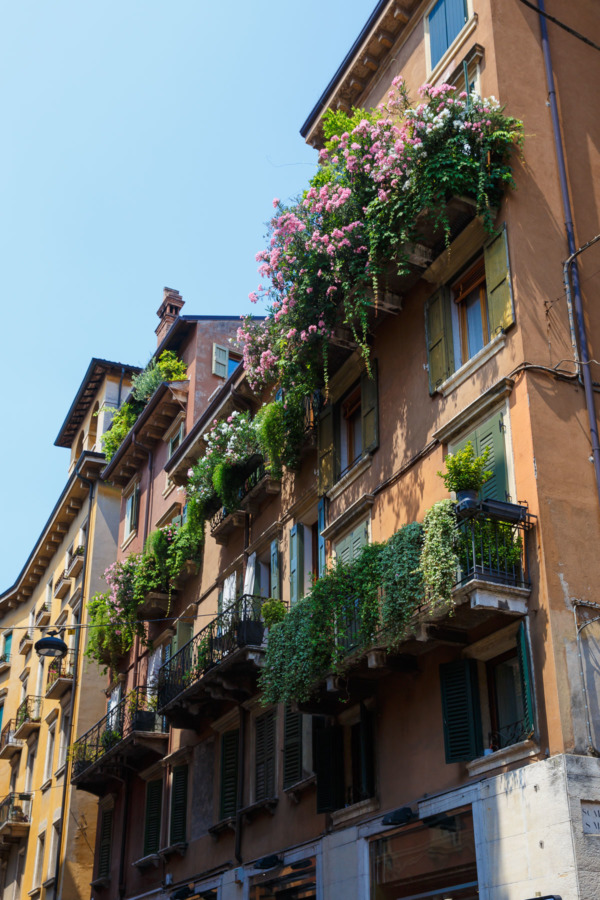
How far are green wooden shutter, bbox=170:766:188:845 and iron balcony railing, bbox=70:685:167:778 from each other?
151 cm

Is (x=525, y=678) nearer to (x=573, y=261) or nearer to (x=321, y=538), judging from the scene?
(x=573, y=261)

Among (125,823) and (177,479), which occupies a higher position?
(177,479)

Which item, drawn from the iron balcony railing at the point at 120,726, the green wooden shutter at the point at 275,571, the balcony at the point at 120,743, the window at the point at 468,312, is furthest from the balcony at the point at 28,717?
the window at the point at 468,312

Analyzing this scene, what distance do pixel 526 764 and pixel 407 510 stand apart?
472cm

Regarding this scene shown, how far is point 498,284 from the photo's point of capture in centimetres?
1509

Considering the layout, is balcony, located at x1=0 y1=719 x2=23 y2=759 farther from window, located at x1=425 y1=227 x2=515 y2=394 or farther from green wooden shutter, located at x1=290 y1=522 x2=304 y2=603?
window, located at x1=425 y1=227 x2=515 y2=394

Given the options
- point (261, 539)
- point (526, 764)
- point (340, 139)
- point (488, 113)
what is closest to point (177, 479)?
point (261, 539)

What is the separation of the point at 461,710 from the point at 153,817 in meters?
12.8

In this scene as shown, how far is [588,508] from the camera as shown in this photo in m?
13.8

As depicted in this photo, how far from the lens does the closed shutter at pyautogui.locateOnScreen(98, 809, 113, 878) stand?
2700cm

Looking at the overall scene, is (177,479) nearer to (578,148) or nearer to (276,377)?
(276,377)

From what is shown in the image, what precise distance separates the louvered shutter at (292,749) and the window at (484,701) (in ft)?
15.3

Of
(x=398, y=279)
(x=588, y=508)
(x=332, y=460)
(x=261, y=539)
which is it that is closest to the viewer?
(x=588, y=508)

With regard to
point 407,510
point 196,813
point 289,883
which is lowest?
point 289,883
